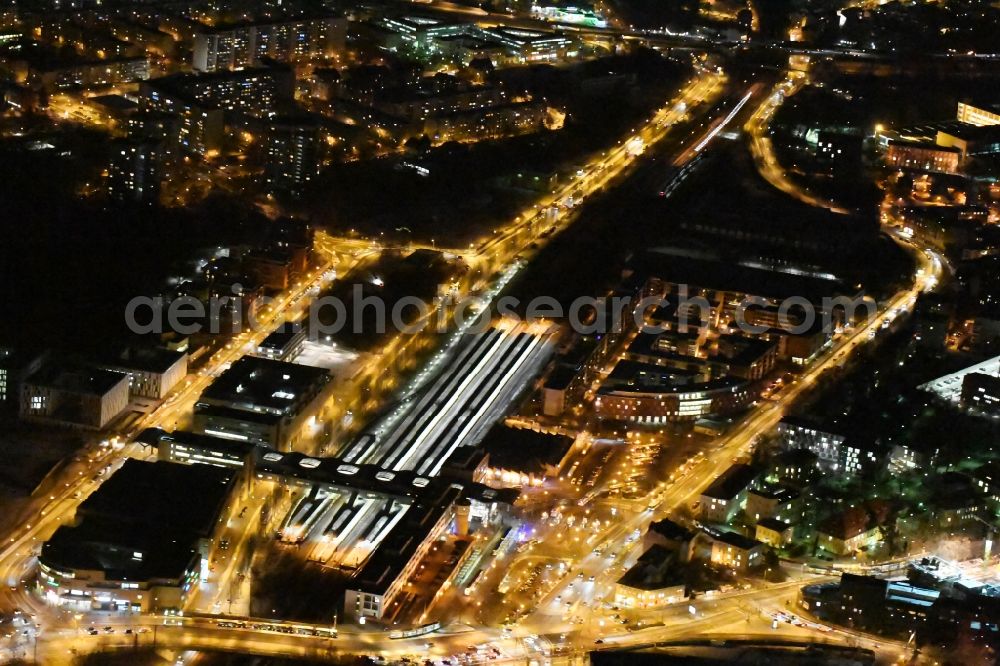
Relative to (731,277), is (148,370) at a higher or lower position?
lower

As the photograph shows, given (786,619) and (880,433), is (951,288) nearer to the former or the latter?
(880,433)

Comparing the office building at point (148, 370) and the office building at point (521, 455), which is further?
the office building at point (148, 370)

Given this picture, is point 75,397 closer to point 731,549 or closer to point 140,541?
point 140,541

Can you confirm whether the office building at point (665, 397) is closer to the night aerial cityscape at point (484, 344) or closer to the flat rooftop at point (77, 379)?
the night aerial cityscape at point (484, 344)

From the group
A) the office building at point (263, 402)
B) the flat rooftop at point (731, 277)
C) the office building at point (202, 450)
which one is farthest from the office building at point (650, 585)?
the flat rooftop at point (731, 277)

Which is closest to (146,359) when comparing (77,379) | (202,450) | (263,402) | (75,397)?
(77,379)
